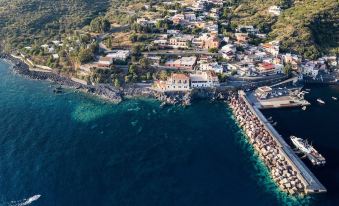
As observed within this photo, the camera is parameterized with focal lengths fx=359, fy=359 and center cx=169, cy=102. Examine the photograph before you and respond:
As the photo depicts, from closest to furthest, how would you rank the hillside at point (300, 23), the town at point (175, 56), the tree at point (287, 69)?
the town at point (175, 56) → the tree at point (287, 69) → the hillside at point (300, 23)

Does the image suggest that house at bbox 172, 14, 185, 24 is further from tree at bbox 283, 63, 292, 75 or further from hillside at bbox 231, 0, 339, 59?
tree at bbox 283, 63, 292, 75

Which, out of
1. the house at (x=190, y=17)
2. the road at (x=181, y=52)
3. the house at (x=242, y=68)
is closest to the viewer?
the house at (x=242, y=68)

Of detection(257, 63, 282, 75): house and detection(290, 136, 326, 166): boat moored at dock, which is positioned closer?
detection(290, 136, 326, 166): boat moored at dock

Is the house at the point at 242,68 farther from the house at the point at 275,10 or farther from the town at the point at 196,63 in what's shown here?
the house at the point at 275,10

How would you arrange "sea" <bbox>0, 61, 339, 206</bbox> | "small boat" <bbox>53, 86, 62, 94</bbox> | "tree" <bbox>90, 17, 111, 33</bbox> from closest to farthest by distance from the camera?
"sea" <bbox>0, 61, 339, 206</bbox> → "small boat" <bbox>53, 86, 62, 94</bbox> → "tree" <bbox>90, 17, 111, 33</bbox>

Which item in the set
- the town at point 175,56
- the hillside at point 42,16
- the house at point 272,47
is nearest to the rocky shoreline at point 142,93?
the town at point 175,56

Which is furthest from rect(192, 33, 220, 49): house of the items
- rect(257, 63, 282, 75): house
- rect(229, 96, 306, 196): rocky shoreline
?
rect(229, 96, 306, 196): rocky shoreline

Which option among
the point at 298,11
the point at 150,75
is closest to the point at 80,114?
the point at 150,75
